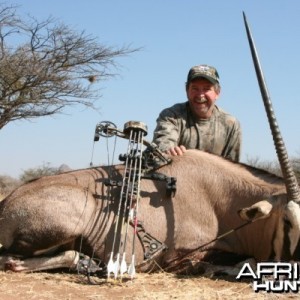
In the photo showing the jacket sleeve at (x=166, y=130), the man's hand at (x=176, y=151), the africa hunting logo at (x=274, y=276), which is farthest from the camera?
the jacket sleeve at (x=166, y=130)

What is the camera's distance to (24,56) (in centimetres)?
1541

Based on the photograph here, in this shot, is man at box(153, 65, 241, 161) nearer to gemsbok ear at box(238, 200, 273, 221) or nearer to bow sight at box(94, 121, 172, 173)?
bow sight at box(94, 121, 172, 173)

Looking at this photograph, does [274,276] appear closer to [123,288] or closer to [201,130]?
[123,288]

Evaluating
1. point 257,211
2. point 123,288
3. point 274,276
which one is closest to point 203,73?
point 257,211

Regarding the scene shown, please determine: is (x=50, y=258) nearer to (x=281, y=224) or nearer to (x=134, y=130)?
(x=134, y=130)

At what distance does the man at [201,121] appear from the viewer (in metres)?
5.58

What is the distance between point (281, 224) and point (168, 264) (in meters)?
0.95

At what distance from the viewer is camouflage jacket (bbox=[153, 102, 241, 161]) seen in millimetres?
5602

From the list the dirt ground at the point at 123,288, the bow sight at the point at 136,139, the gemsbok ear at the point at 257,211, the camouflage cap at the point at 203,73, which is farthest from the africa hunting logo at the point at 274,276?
the camouflage cap at the point at 203,73

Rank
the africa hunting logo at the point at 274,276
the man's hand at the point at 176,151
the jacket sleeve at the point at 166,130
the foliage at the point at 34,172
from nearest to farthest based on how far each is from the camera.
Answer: the africa hunting logo at the point at 274,276
the man's hand at the point at 176,151
the jacket sleeve at the point at 166,130
the foliage at the point at 34,172

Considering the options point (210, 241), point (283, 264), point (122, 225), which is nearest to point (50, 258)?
point (122, 225)

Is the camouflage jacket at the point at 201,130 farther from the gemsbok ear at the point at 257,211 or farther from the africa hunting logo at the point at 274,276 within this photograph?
the africa hunting logo at the point at 274,276

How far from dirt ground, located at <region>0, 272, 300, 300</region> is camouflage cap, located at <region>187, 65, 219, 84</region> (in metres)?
1.98

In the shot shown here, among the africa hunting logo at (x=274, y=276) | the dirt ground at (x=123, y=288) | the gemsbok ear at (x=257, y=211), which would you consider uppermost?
the gemsbok ear at (x=257, y=211)
